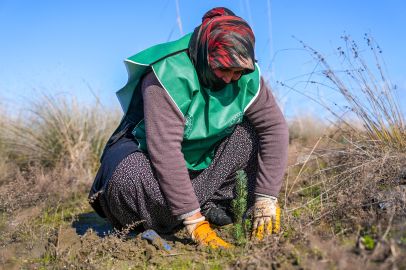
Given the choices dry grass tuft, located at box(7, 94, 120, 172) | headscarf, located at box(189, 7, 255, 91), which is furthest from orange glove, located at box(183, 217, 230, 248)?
dry grass tuft, located at box(7, 94, 120, 172)

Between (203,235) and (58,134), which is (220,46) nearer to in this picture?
(203,235)

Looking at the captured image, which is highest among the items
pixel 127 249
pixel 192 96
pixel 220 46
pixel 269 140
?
pixel 220 46

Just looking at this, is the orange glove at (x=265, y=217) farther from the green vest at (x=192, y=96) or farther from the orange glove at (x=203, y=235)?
the green vest at (x=192, y=96)

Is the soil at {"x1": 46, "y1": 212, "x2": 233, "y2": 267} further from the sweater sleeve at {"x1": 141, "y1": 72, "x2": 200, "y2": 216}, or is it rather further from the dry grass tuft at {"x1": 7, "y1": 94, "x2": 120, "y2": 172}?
the dry grass tuft at {"x1": 7, "y1": 94, "x2": 120, "y2": 172}

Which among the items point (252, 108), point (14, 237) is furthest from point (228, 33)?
point (14, 237)

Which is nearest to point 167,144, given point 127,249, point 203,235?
point 203,235

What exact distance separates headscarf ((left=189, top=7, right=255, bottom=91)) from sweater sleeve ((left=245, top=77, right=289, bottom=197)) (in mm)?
297

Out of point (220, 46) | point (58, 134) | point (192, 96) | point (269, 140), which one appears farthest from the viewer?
point (58, 134)

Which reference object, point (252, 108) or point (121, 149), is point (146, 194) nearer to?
point (121, 149)

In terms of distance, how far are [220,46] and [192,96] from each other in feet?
1.12

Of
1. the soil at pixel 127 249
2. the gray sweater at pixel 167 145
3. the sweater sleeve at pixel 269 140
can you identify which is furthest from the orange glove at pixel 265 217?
the gray sweater at pixel 167 145

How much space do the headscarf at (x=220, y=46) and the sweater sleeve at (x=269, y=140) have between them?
0.30 m

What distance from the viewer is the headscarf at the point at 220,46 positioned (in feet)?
6.06

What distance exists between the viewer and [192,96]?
2.01 meters
